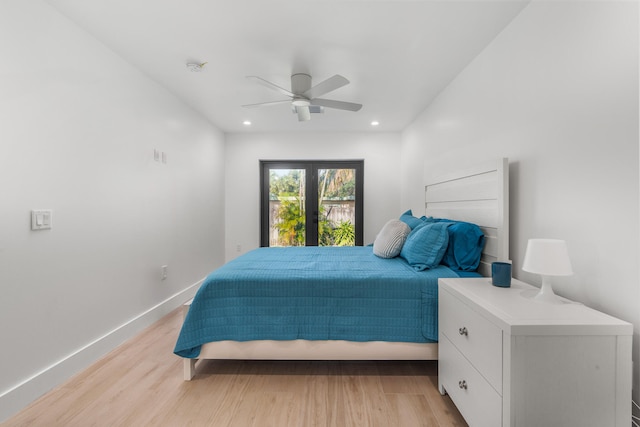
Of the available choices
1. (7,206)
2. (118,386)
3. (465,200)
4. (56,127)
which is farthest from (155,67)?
(465,200)

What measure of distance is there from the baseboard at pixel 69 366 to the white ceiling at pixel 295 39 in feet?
7.12

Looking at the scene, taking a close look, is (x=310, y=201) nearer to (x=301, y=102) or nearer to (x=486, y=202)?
(x=301, y=102)

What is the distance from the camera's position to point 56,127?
5.89 feet

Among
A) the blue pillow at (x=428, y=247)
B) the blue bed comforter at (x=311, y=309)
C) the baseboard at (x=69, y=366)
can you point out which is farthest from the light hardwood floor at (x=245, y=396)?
the blue pillow at (x=428, y=247)

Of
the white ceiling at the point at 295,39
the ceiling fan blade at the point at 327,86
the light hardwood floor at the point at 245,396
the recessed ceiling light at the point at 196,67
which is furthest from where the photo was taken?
the recessed ceiling light at the point at 196,67

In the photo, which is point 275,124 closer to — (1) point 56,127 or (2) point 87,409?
(1) point 56,127

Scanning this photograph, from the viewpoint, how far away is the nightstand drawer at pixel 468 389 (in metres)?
1.16

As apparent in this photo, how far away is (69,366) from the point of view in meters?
1.86

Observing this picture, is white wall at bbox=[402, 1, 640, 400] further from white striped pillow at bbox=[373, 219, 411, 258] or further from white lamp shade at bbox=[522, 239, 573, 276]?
white striped pillow at bbox=[373, 219, 411, 258]

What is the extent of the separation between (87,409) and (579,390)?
230 centimetres

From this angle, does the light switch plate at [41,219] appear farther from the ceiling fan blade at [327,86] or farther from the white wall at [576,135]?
the white wall at [576,135]

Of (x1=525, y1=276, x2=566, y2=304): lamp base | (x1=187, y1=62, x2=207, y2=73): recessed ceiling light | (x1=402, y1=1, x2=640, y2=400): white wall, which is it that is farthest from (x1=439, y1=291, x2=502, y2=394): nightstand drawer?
(x1=187, y1=62, x2=207, y2=73): recessed ceiling light

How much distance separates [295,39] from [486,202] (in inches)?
70.3

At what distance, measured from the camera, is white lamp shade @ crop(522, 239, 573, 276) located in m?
1.24
